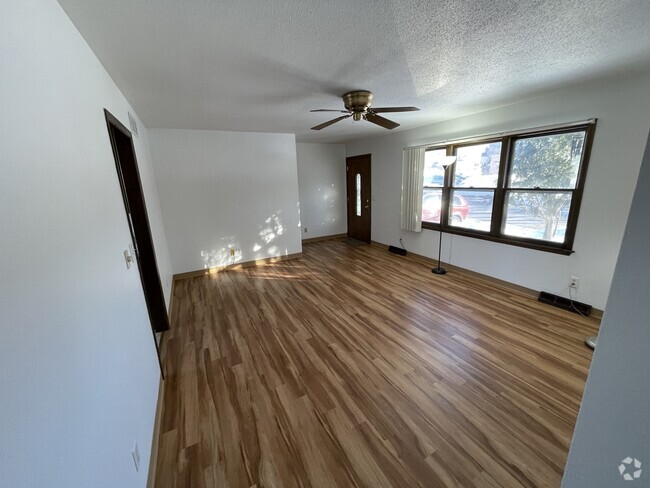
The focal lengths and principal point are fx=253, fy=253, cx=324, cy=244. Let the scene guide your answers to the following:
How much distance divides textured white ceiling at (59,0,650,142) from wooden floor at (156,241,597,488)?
2.35 m

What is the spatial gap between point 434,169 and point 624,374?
4223mm

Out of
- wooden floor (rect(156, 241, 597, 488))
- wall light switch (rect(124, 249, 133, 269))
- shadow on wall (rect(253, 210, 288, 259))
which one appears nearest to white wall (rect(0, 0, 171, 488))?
wall light switch (rect(124, 249, 133, 269))

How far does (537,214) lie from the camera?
3.12 metres

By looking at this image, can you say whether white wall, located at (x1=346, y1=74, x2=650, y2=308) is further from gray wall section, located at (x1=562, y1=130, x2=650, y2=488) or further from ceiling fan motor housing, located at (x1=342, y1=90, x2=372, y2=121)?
gray wall section, located at (x1=562, y1=130, x2=650, y2=488)

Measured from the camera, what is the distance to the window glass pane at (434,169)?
4261mm

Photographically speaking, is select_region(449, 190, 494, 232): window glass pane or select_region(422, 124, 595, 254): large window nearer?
select_region(422, 124, 595, 254): large window

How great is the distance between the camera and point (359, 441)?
155cm

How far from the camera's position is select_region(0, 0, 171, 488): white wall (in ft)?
1.95

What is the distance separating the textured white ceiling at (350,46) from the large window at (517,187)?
73 centimetres

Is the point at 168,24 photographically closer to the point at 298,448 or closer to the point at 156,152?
the point at 298,448

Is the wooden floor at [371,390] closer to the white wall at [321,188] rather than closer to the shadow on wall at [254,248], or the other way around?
the shadow on wall at [254,248]

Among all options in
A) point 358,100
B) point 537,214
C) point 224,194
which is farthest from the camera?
point 224,194

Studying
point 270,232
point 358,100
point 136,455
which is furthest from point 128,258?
point 270,232

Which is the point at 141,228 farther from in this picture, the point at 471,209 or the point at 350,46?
the point at 471,209
